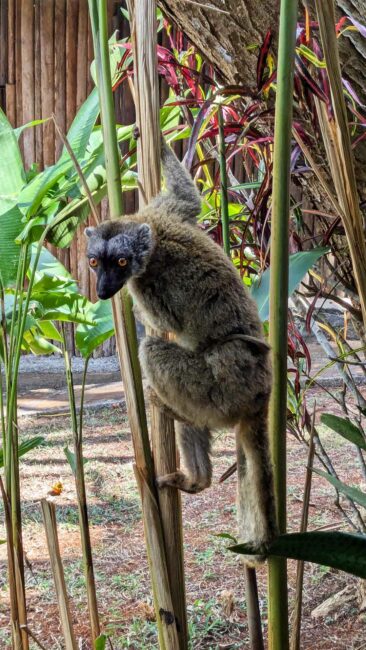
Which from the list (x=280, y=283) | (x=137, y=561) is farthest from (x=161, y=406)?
(x=137, y=561)

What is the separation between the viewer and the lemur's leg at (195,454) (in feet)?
4.49

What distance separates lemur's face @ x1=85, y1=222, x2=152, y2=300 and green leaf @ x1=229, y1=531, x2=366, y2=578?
0.57 metres

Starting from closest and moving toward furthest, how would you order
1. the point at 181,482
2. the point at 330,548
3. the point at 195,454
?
the point at 330,548
the point at 181,482
the point at 195,454

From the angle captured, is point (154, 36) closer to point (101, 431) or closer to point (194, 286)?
point (194, 286)

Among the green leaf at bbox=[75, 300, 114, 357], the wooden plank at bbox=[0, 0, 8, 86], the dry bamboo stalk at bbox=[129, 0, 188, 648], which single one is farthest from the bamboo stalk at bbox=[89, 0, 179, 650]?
the wooden plank at bbox=[0, 0, 8, 86]

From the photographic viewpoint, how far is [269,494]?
1.20m

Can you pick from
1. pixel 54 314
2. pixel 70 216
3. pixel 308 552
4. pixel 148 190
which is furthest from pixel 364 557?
pixel 54 314

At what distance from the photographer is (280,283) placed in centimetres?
99

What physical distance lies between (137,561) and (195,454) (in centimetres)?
176

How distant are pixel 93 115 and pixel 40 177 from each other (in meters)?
0.17

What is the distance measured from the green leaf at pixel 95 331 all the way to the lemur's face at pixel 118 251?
38 centimetres

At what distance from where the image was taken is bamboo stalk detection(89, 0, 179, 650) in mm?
984

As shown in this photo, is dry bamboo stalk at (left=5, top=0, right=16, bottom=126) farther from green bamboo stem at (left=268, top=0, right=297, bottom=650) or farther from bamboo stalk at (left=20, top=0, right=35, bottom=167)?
green bamboo stem at (left=268, top=0, right=297, bottom=650)

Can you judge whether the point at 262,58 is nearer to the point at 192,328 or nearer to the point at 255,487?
the point at 192,328
